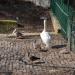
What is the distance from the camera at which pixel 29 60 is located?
36.4 feet

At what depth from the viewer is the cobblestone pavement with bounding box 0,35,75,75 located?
10.0 m

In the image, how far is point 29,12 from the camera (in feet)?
66.9

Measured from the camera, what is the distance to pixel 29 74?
975 centimetres

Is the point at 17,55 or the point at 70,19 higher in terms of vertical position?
the point at 70,19

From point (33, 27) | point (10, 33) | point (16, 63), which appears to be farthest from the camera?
point (33, 27)

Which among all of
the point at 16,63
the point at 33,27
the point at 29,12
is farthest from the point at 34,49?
the point at 29,12

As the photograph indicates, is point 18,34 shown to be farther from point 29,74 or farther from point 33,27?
point 29,74

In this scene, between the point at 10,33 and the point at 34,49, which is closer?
the point at 34,49

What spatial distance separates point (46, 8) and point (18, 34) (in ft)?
22.8

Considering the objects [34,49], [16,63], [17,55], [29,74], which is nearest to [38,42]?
[34,49]

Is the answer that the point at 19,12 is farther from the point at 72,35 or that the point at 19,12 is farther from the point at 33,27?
the point at 72,35

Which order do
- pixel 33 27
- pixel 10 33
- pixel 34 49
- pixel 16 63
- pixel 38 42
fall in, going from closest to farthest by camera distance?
pixel 16 63
pixel 34 49
pixel 38 42
pixel 10 33
pixel 33 27

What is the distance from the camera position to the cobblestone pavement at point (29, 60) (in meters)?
10.0

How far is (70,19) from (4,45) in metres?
2.39
